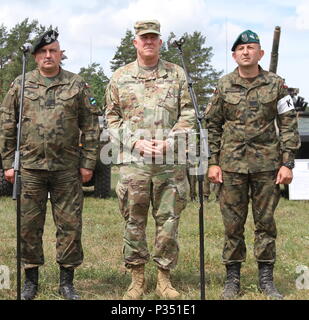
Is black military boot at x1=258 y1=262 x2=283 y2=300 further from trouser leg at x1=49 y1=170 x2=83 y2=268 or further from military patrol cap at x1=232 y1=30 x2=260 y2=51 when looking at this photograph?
military patrol cap at x1=232 y1=30 x2=260 y2=51

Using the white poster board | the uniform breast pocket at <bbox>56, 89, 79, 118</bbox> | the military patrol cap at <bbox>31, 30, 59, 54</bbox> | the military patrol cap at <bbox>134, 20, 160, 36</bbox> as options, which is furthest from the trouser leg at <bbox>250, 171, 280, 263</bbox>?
the white poster board

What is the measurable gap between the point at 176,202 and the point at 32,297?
142cm

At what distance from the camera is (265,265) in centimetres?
474

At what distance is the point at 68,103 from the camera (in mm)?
4535

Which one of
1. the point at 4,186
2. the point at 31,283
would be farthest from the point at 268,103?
the point at 4,186

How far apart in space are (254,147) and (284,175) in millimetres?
325

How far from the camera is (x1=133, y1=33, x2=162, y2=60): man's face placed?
14.4 ft

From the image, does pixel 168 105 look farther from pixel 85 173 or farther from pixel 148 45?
pixel 85 173

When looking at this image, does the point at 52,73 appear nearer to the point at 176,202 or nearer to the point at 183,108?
the point at 183,108

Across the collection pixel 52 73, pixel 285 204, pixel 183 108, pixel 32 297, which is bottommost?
pixel 32 297
